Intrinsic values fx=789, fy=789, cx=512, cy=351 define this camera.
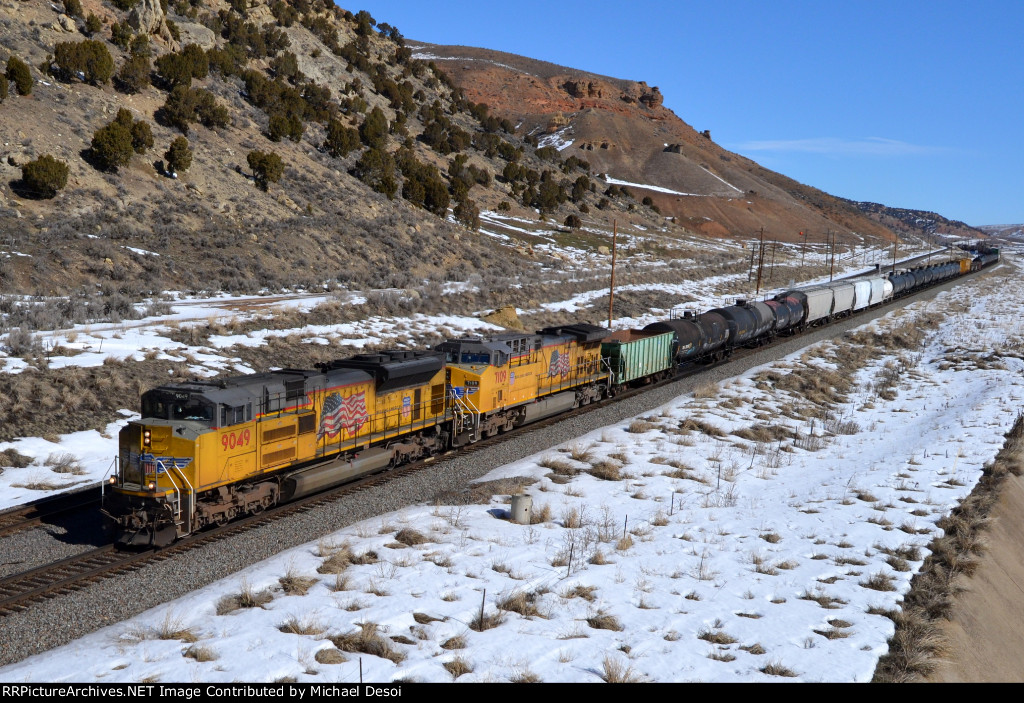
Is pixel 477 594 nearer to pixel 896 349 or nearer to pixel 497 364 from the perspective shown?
pixel 497 364

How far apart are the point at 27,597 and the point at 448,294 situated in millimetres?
41447

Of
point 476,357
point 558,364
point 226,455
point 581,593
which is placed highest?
point 476,357

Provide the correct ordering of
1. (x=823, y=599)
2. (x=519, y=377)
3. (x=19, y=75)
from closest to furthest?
(x=823, y=599)
(x=519, y=377)
(x=19, y=75)

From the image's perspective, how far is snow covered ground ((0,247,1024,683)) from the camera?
11.6 meters

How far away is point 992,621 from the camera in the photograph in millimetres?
14609

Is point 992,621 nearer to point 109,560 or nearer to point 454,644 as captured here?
point 454,644

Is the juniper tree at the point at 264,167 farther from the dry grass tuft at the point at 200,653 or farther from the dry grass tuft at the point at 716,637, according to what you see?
the dry grass tuft at the point at 716,637

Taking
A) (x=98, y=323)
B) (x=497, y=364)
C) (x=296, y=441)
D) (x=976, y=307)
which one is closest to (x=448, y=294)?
(x=98, y=323)

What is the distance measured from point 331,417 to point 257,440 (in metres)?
2.59

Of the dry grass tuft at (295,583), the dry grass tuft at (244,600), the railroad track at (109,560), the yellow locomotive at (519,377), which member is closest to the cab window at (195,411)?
the railroad track at (109,560)

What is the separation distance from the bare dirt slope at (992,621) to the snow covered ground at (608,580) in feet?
3.51

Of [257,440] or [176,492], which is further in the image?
[257,440]

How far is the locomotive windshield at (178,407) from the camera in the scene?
16.7 meters

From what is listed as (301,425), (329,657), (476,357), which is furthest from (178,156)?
(329,657)
